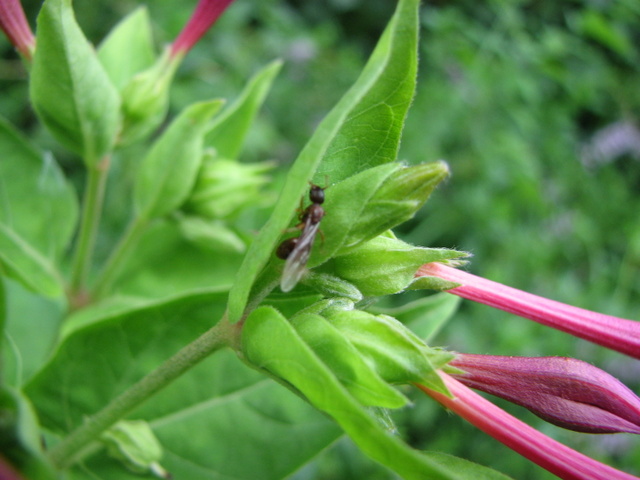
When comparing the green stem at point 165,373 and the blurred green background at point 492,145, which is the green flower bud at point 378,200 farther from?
the blurred green background at point 492,145

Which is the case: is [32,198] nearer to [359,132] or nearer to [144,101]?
[144,101]

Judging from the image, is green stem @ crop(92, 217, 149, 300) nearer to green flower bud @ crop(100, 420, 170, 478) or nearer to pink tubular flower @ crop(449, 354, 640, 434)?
green flower bud @ crop(100, 420, 170, 478)

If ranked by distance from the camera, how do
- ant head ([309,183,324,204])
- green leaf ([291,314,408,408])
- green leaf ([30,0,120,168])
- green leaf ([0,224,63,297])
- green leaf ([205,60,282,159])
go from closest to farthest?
green leaf ([291,314,408,408]) → ant head ([309,183,324,204]) → green leaf ([30,0,120,168]) → green leaf ([0,224,63,297]) → green leaf ([205,60,282,159])

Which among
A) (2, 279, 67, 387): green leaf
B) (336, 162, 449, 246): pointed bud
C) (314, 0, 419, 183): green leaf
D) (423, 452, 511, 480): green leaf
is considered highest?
(314, 0, 419, 183): green leaf

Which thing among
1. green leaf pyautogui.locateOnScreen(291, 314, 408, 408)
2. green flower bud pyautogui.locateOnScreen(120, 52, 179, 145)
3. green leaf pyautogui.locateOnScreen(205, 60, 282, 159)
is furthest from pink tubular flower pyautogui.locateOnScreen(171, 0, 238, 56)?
green leaf pyautogui.locateOnScreen(291, 314, 408, 408)

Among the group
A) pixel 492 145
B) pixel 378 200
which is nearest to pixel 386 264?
pixel 378 200

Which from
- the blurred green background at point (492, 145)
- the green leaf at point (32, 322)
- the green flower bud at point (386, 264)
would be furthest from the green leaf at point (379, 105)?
the blurred green background at point (492, 145)
